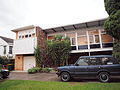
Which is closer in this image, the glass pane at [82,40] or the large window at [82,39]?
the large window at [82,39]

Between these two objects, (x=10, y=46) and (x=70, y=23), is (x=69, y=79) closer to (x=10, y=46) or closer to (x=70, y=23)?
(x=70, y=23)

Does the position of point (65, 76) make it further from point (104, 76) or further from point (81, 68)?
point (104, 76)

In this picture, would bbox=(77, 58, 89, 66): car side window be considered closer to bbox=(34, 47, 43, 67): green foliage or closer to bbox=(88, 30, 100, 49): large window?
bbox=(88, 30, 100, 49): large window

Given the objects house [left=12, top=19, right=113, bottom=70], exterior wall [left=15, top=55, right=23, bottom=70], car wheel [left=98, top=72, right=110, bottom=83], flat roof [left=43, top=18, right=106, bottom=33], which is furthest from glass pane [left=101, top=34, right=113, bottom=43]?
exterior wall [left=15, top=55, right=23, bottom=70]

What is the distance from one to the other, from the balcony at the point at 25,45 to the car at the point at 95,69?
26.6ft

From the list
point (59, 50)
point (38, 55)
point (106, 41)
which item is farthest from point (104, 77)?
point (38, 55)

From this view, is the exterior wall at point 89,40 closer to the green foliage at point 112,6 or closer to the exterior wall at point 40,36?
the exterior wall at point 40,36

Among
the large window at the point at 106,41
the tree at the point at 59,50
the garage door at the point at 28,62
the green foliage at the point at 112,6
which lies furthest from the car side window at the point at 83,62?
the garage door at the point at 28,62

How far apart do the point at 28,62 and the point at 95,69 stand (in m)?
11.7

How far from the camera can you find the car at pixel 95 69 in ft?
21.5

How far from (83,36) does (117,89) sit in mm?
10528

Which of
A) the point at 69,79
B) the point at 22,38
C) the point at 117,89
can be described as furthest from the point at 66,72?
the point at 22,38

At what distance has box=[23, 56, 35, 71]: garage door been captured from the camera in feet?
50.8

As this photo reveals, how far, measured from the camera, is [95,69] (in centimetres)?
684
